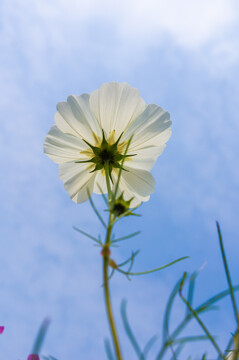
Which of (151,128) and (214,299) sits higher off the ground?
(151,128)

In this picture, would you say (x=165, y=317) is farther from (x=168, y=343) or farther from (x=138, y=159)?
(x=138, y=159)

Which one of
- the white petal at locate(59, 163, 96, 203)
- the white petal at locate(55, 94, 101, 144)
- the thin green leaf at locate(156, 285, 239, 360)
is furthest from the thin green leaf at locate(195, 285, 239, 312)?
the white petal at locate(55, 94, 101, 144)

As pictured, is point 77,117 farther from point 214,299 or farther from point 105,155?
point 214,299

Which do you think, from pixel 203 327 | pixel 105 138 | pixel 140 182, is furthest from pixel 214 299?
pixel 105 138

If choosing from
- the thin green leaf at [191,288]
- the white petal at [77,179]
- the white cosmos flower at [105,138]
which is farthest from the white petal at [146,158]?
the thin green leaf at [191,288]

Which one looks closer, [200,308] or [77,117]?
[200,308]

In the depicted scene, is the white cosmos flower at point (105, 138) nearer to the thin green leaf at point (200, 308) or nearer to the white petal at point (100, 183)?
the white petal at point (100, 183)

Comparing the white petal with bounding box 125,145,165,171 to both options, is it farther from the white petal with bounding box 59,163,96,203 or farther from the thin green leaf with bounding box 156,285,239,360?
the thin green leaf with bounding box 156,285,239,360
